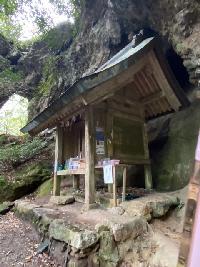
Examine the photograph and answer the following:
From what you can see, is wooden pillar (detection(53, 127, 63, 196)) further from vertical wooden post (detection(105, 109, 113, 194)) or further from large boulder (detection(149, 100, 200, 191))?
large boulder (detection(149, 100, 200, 191))

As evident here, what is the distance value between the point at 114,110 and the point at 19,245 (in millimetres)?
3951

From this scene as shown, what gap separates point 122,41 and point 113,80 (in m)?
5.32

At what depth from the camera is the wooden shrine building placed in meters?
6.09

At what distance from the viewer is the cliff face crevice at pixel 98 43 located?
7656 millimetres

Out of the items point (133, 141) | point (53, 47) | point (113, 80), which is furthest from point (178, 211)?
point (53, 47)

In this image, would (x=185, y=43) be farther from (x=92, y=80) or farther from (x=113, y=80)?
(x=92, y=80)

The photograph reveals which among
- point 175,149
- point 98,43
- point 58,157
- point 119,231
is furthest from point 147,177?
point 98,43

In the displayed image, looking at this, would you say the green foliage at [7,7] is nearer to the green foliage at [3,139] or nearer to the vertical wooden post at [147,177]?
the green foliage at [3,139]

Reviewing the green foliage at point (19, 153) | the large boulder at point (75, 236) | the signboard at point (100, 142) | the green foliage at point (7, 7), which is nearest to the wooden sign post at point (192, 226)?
the large boulder at point (75, 236)

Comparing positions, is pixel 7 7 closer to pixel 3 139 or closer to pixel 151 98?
pixel 3 139

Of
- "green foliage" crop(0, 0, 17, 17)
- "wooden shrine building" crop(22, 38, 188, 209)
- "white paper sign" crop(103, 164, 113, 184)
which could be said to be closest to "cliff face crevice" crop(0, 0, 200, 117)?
"wooden shrine building" crop(22, 38, 188, 209)

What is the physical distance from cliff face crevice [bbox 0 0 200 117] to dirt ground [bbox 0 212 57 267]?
20.1 feet

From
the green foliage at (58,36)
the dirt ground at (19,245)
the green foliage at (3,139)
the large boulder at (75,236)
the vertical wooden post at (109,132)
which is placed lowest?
the dirt ground at (19,245)

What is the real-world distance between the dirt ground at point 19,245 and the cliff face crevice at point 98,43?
20.1 ft
